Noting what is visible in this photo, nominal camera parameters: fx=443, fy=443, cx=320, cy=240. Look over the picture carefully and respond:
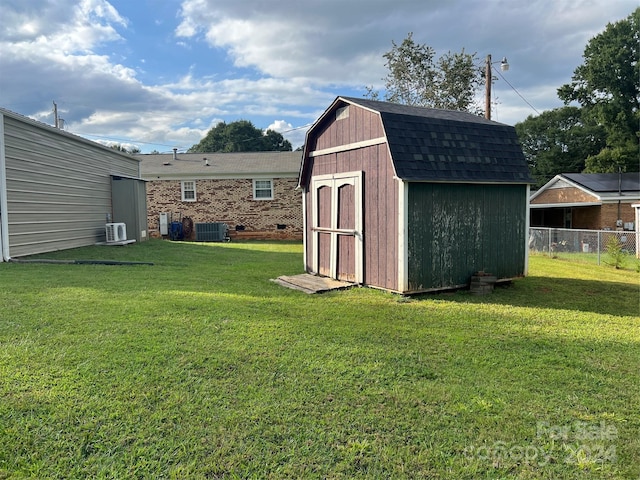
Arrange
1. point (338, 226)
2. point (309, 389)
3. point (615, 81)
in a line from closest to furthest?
1. point (309, 389)
2. point (338, 226)
3. point (615, 81)

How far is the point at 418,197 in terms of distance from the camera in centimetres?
726

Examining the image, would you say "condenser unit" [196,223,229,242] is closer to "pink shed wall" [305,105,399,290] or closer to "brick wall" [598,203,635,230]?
"pink shed wall" [305,105,399,290]

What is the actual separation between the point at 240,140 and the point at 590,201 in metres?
40.9

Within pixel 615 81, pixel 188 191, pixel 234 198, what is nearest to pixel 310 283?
pixel 234 198

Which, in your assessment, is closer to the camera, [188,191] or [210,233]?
[210,233]

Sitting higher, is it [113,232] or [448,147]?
[448,147]

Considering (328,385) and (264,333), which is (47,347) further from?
(328,385)

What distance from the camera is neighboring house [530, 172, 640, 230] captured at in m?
23.4

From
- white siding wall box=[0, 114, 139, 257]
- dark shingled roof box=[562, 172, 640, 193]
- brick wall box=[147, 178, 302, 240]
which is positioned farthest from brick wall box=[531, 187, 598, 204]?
white siding wall box=[0, 114, 139, 257]

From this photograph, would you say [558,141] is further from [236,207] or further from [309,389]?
[309,389]

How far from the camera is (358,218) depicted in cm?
810

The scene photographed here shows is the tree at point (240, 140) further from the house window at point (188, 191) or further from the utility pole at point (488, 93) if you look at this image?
the utility pole at point (488, 93)

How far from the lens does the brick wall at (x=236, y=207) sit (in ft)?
68.0

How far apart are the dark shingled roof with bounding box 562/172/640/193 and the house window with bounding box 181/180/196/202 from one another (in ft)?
69.2
